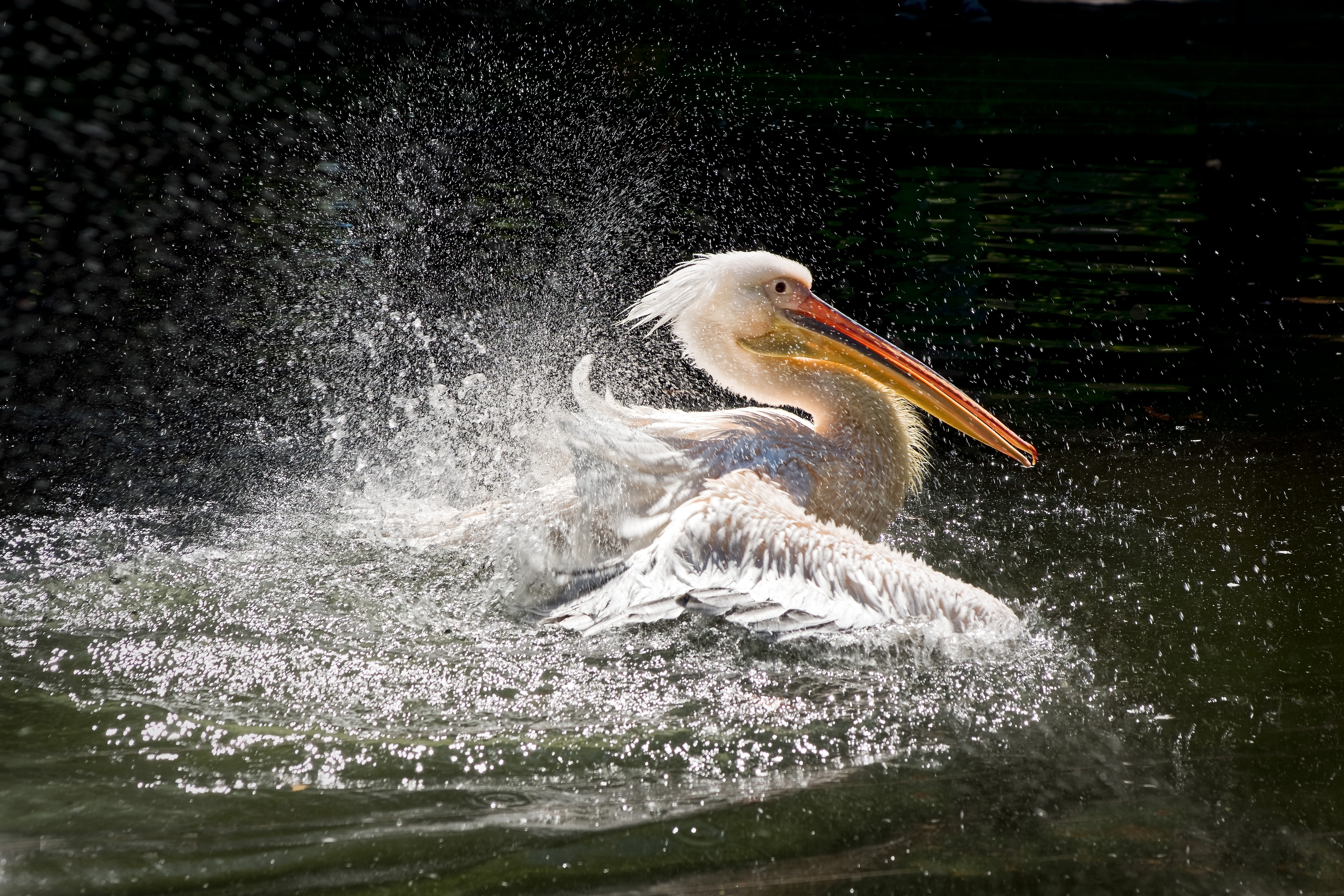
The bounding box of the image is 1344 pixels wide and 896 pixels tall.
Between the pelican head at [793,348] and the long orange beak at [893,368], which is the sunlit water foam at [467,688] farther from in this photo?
the pelican head at [793,348]

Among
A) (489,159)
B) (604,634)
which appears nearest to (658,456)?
(604,634)

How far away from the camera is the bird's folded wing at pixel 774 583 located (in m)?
2.80

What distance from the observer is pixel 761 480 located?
3271 mm

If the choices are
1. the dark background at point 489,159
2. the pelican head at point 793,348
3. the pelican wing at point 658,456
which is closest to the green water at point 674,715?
the pelican wing at point 658,456

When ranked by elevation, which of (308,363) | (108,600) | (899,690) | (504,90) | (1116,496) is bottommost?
(899,690)

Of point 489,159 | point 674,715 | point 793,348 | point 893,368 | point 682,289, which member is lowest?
point 674,715

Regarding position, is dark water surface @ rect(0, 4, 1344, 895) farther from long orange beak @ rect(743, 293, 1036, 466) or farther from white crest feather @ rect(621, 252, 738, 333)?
white crest feather @ rect(621, 252, 738, 333)

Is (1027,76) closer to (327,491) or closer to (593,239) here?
(593,239)

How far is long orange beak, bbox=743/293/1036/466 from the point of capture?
353cm

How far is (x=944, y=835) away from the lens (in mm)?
2355

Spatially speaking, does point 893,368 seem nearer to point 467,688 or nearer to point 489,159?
point 467,688

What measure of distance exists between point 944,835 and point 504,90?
41.3ft

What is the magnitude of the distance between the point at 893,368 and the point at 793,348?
34cm

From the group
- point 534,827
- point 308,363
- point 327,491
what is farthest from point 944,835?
point 308,363
